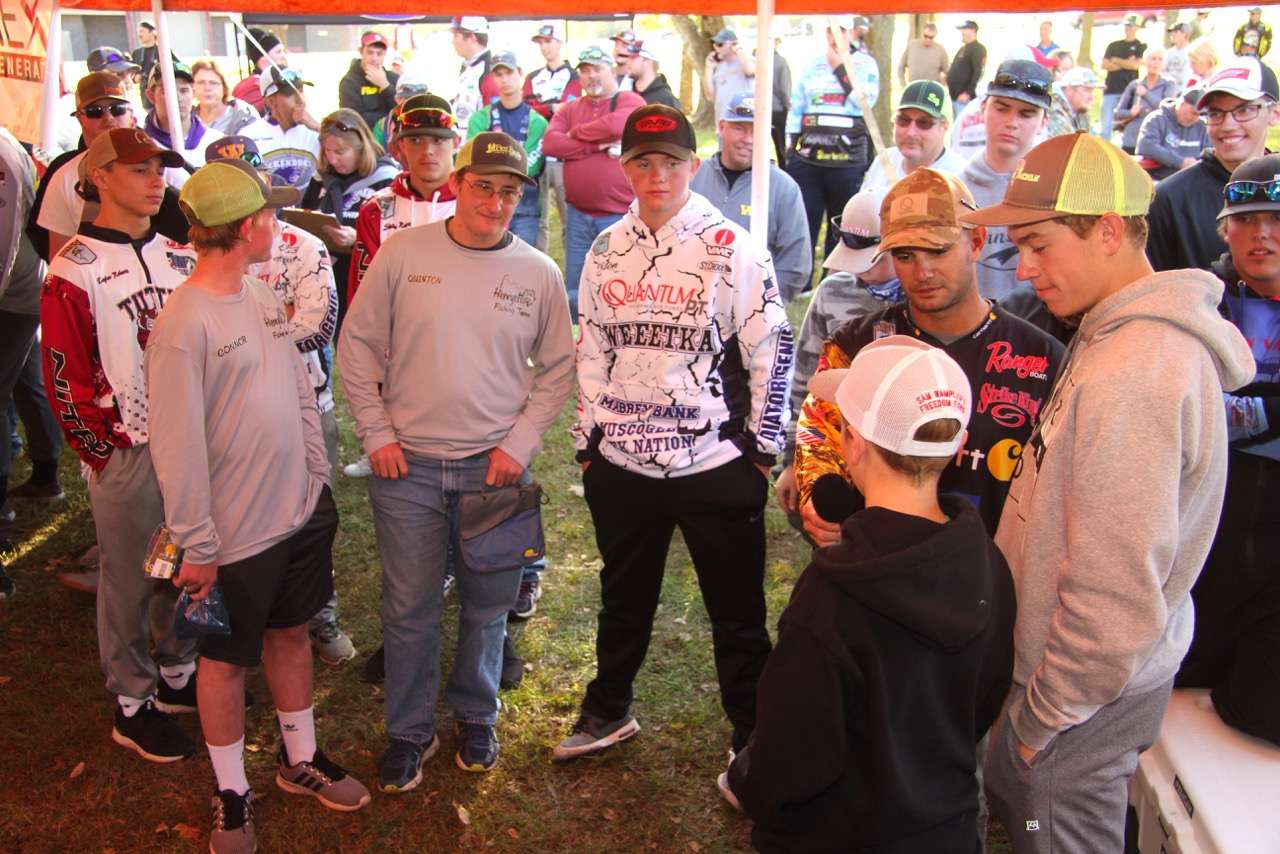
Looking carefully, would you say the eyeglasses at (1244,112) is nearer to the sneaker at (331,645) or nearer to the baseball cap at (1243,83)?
the baseball cap at (1243,83)

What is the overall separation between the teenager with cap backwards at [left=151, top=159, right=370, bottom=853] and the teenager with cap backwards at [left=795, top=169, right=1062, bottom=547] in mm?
1671

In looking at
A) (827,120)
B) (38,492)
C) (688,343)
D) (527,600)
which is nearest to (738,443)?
(688,343)

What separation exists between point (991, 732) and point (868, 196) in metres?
2.25

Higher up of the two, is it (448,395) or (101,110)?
(101,110)

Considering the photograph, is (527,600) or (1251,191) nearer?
(1251,191)

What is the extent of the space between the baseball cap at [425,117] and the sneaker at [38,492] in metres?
3.40

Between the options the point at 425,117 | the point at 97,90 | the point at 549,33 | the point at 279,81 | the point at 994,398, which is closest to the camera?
the point at 994,398

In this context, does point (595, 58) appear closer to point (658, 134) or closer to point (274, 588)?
point (658, 134)

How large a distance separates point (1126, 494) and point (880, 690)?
0.65 meters

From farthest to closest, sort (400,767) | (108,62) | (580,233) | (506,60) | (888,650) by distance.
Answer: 1. (506,60)
2. (108,62)
3. (580,233)
4. (400,767)
5. (888,650)

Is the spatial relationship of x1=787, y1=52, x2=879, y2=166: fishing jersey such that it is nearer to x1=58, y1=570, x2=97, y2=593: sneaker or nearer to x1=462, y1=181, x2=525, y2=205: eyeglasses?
x1=462, y1=181, x2=525, y2=205: eyeglasses

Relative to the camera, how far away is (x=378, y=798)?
390 centimetres

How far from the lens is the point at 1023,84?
5.08 meters

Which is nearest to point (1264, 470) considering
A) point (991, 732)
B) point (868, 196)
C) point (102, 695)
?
point (991, 732)
